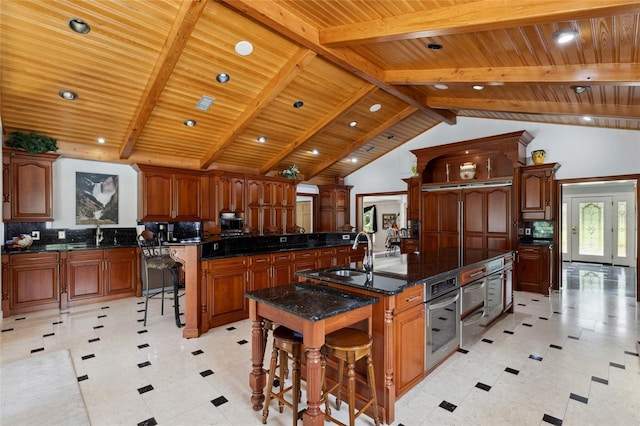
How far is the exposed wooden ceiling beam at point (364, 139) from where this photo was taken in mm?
6285

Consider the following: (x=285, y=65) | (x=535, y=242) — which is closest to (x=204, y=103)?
(x=285, y=65)

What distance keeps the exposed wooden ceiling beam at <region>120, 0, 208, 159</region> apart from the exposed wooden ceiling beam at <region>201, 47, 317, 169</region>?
1327 mm

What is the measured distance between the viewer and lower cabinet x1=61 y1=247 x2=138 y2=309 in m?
4.70

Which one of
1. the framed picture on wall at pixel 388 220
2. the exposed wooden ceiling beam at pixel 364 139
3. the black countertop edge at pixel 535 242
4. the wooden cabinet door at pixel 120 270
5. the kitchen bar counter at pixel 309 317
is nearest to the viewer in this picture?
the kitchen bar counter at pixel 309 317

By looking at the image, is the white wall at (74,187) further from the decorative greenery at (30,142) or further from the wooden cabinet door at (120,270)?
the wooden cabinet door at (120,270)

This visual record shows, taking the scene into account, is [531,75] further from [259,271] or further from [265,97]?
[259,271]

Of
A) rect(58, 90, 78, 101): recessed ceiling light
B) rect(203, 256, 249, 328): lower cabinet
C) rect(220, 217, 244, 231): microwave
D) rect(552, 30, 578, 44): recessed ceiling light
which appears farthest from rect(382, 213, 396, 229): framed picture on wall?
rect(58, 90, 78, 101): recessed ceiling light

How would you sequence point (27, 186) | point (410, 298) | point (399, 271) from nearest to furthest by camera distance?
point (410, 298) → point (399, 271) → point (27, 186)

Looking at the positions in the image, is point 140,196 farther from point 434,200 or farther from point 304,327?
point 434,200

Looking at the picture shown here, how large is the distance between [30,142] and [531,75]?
6750 mm

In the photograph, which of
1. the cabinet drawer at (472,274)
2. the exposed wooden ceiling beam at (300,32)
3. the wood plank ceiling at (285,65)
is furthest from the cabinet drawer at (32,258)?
the cabinet drawer at (472,274)

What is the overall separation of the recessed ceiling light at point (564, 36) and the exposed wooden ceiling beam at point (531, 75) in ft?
1.91

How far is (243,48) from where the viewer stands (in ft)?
12.5

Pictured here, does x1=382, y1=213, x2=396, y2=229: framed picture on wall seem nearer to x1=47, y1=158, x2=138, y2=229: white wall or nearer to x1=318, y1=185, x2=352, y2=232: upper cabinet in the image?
x1=318, y1=185, x2=352, y2=232: upper cabinet
